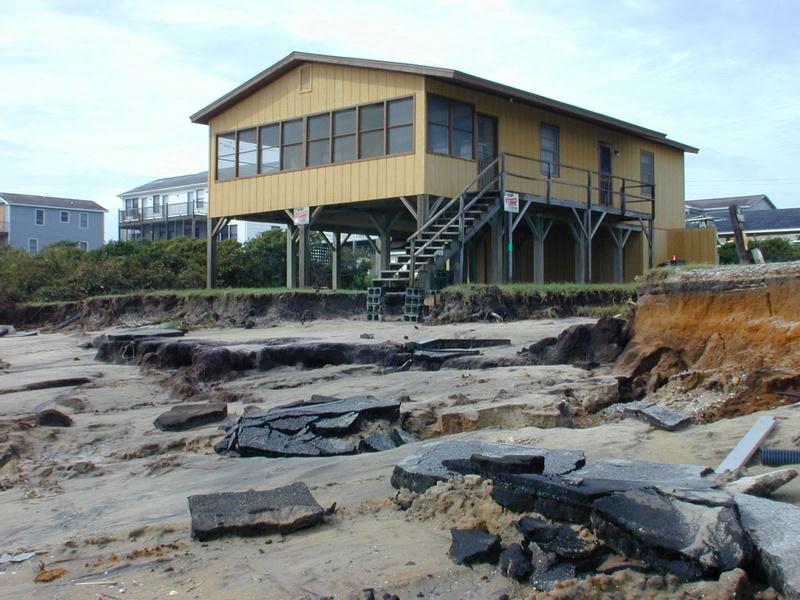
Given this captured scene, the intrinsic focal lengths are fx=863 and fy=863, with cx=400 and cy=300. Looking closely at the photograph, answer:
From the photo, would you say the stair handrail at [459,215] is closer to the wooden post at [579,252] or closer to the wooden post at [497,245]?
the wooden post at [497,245]

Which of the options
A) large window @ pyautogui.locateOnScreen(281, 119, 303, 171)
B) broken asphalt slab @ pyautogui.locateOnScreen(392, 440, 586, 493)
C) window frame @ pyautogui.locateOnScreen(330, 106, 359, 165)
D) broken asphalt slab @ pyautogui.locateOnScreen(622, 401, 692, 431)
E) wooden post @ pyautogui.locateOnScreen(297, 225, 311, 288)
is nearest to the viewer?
broken asphalt slab @ pyautogui.locateOnScreen(392, 440, 586, 493)

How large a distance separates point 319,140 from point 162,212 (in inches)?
1366

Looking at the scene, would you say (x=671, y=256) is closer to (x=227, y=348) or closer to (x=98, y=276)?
(x=98, y=276)

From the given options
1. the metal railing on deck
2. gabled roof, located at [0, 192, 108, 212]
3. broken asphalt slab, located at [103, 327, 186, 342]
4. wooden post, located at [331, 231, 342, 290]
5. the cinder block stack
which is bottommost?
broken asphalt slab, located at [103, 327, 186, 342]

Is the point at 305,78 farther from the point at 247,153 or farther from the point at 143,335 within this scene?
the point at 143,335

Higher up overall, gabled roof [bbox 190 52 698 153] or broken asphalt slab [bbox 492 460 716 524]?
gabled roof [bbox 190 52 698 153]

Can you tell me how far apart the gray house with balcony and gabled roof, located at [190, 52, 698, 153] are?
111ft

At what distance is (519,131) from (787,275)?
14.6 metres

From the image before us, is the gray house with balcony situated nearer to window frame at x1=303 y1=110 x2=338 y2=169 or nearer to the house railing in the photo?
the house railing

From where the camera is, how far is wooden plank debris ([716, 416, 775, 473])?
504 cm

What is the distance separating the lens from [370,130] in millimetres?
20266

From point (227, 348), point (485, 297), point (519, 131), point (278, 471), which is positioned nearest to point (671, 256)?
point (519, 131)

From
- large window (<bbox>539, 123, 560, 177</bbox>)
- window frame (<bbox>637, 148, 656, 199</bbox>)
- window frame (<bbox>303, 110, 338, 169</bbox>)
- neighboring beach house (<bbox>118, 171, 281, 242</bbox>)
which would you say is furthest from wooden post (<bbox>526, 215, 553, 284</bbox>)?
neighboring beach house (<bbox>118, 171, 281, 242</bbox>)

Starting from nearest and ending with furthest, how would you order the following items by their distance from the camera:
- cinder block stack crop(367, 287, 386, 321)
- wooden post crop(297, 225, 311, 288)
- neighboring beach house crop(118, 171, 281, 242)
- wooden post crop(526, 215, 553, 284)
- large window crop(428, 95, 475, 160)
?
cinder block stack crop(367, 287, 386, 321) < large window crop(428, 95, 475, 160) < wooden post crop(526, 215, 553, 284) < wooden post crop(297, 225, 311, 288) < neighboring beach house crop(118, 171, 281, 242)
